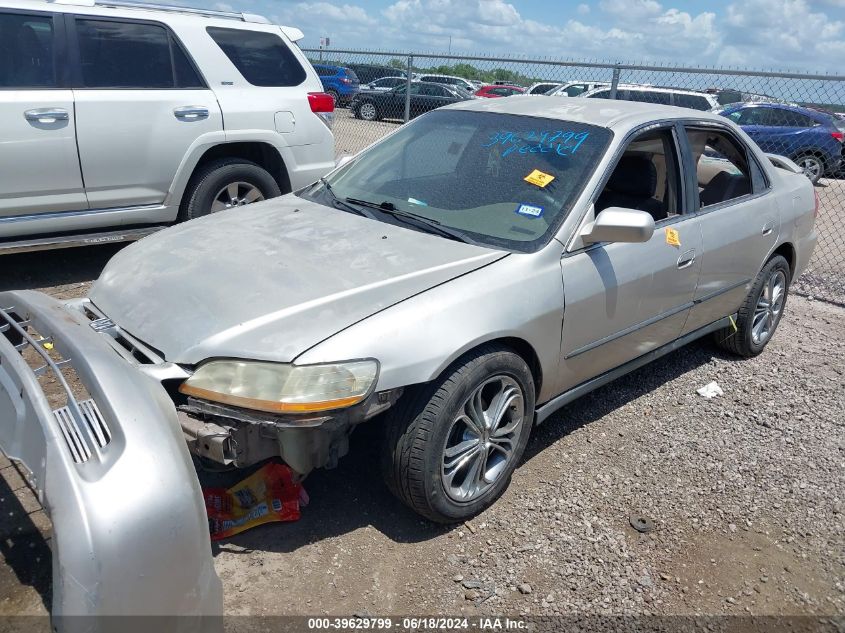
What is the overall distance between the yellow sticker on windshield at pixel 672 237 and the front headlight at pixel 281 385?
2005 millimetres

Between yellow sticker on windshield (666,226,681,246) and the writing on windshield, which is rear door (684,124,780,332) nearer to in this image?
yellow sticker on windshield (666,226,681,246)

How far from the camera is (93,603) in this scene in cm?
181

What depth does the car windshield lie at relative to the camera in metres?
3.30

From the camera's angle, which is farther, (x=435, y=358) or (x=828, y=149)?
(x=828, y=149)

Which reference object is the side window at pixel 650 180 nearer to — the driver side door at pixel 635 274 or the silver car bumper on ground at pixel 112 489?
the driver side door at pixel 635 274

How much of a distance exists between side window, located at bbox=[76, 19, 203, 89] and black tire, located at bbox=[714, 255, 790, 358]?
448 cm

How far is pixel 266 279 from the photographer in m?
2.82

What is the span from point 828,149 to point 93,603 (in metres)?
15.5

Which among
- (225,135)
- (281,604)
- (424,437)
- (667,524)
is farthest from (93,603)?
(225,135)

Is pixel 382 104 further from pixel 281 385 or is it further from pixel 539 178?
pixel 281 385

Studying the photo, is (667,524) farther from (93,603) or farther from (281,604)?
(93,603)

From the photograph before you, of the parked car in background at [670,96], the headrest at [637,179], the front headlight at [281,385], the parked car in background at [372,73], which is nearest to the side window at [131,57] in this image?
the headrest at [637,179]

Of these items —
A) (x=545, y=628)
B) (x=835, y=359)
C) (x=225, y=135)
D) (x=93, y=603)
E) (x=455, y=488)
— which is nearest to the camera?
(x=93, y=603)

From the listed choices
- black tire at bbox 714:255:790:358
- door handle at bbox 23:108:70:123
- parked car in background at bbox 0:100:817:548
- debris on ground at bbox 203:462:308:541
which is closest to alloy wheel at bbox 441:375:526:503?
parked car in background at bbox 0:100:817:548
